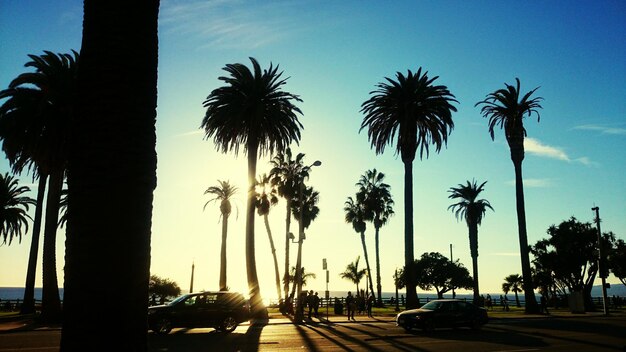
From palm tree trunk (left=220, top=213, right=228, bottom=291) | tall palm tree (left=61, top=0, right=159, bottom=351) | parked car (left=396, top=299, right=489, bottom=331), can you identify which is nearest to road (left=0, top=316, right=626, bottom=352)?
parked car (left=396, top=299, right=489, bottom=331)

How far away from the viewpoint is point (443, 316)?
22812mm

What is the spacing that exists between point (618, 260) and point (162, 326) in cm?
5859

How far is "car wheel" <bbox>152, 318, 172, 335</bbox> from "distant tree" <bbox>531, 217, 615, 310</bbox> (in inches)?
1981

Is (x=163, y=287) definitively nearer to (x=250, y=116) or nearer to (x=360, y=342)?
(x=250, y=116)

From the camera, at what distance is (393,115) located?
39500 millimetres

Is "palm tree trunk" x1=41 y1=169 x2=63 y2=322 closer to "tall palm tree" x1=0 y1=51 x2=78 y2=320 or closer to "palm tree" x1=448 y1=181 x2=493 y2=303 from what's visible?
"tall palm tree" x1=0 y1=51 x2=78 y2=320

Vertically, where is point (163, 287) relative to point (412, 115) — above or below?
below

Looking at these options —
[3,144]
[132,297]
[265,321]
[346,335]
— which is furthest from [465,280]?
[132,297]

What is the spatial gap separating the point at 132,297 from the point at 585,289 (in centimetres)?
6347

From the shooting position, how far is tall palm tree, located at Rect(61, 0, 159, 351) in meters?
3.58

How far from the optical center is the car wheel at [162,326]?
64.2 ft

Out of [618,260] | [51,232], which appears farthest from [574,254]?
[51,232]

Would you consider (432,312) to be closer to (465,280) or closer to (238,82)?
(238,82)

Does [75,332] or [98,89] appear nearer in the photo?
[75,332]
